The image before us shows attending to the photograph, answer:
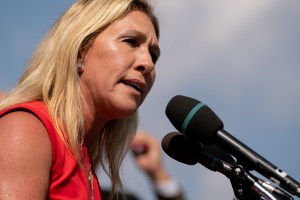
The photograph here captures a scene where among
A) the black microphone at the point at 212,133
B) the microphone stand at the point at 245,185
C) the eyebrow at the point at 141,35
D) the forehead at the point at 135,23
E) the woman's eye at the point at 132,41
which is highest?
the forehead at the point at 135,23

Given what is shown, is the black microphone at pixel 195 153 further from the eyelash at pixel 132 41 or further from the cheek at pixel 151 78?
the eyelash at pixel 132 41

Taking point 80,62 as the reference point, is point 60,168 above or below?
below

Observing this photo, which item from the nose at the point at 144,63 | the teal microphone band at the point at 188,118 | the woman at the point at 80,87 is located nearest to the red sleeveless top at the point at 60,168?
the woman at the point at 80,87

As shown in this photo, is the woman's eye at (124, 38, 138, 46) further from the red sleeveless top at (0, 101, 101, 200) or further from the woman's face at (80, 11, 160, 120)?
the red sleeveless top at (0, 101, 101, 200)

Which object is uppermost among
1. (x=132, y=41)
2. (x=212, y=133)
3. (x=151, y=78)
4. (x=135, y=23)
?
(x=135, y=23)

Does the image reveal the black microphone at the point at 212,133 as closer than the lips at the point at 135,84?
Yes

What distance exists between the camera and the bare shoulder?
345 cm

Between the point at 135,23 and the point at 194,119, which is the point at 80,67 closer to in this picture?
the point at 135,23

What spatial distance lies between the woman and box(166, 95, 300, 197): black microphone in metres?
0.51

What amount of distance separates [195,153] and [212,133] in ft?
0.61

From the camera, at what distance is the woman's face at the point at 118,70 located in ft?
13.3

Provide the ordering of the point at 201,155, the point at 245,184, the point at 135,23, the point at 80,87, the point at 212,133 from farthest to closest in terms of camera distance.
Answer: the point at 135,23, the point at 80,87, the point at 201,155, the point at 212,133, the point at 245,184

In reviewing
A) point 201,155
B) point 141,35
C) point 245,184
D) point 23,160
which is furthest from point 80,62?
point 245,184

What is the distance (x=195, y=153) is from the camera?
3.47m
